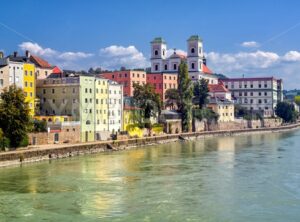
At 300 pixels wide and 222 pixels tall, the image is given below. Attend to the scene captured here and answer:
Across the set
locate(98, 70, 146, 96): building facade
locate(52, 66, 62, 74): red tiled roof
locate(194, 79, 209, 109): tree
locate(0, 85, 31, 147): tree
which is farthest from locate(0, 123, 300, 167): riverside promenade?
locate(98, 70, 146, 96): building facade

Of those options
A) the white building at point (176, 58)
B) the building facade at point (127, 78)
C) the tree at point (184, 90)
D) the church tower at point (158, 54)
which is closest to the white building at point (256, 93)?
the white building at point (176, 58)

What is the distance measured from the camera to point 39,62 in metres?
60.7

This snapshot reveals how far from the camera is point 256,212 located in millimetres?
22312

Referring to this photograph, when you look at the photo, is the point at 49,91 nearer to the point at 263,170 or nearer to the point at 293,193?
the point at 263,170

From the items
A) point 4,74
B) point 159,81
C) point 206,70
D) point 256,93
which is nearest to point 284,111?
point 256,93

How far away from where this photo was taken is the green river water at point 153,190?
22.1 metres

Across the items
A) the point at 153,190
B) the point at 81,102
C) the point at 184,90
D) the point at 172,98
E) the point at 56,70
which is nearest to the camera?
the point at 153,190

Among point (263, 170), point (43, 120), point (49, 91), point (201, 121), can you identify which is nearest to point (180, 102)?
point (201, 121)

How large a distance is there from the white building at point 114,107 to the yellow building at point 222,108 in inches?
1068

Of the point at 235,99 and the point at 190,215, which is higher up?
the point at 235,99

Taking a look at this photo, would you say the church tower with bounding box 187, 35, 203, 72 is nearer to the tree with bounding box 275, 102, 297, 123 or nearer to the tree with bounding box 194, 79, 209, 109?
the tree with bounding box 194, 79, 209, 109

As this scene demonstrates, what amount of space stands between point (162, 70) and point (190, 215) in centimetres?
7860

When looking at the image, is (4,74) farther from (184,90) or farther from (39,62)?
(184,90)

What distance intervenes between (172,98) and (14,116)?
3729 centimetres
